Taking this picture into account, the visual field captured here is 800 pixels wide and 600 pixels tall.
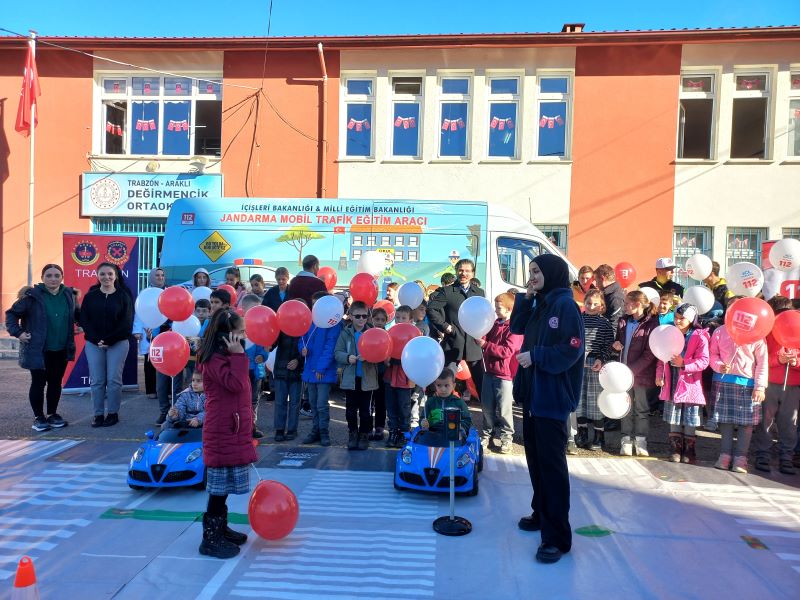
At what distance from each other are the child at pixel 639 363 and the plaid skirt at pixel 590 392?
334 mm

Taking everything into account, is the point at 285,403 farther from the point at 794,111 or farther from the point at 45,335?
the point at 794,111

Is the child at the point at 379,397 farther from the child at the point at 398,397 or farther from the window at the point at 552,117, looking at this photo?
the window at the point at 552,117

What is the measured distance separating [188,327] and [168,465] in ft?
7.60

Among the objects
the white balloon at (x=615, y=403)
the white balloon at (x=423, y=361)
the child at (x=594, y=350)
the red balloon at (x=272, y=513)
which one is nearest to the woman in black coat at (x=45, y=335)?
the red balloon at (x=272, y=513)

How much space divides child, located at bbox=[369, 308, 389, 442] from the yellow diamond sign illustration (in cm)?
439

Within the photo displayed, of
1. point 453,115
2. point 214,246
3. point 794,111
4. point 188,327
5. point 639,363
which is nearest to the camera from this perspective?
point 639,363

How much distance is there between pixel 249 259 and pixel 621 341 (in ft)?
20.1

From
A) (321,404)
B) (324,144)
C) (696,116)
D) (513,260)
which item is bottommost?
(321,404)

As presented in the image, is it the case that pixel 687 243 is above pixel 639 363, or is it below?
above

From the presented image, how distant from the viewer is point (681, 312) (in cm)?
618

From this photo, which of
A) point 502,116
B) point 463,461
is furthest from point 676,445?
point 502,116

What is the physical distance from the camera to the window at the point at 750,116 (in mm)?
14062

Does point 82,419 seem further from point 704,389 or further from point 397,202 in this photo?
point 704,389

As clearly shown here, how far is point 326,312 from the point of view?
6297 millimetres
